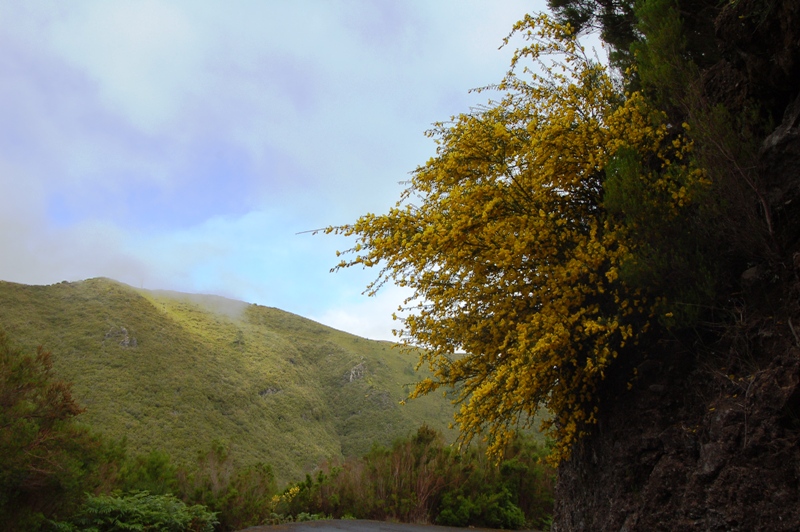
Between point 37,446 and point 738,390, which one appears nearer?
point 738,390

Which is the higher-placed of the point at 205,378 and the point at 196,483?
the point at 205,378

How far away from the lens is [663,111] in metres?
5.99

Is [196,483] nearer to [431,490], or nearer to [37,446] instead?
[37,446]

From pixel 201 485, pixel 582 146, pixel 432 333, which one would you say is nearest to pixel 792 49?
pixel 582 146

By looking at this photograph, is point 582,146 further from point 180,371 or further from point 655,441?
point 180,371

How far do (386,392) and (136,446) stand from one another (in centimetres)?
1987

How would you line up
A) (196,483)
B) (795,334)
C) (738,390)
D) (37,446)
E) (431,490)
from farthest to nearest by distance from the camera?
(431,490) < (196,483) < (37,446) < (738,390) < (795,334)

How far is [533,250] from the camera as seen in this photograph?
570cm

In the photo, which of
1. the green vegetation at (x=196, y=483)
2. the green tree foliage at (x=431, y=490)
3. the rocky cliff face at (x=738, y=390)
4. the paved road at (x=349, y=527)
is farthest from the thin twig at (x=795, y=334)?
the green tree foliage at (x=431, y=490)

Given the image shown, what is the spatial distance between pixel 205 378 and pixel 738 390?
36.2 m

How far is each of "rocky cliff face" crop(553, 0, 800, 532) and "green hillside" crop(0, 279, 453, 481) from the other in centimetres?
2512

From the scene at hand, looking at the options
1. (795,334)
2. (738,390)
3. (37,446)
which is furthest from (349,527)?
(795,334)

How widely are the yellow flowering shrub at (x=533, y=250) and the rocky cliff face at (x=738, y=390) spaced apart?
0.57m

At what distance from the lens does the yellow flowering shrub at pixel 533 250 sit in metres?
5.40
